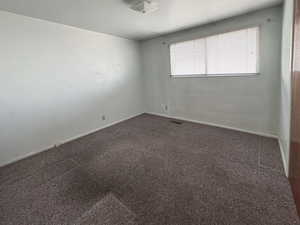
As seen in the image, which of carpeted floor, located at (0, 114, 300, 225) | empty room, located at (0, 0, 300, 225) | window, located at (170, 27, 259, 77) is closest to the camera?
carpeted floor, located at (0, 114, 300, 225)

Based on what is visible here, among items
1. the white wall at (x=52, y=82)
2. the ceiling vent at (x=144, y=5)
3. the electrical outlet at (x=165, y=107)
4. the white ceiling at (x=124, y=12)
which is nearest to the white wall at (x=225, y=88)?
the electrical outlet at (x=165, y=107)

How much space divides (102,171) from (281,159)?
8.12 ft

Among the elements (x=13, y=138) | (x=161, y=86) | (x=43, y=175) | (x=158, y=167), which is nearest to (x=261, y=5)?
A: (x=161, y=86)

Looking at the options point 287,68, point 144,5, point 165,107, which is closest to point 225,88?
point 287,68

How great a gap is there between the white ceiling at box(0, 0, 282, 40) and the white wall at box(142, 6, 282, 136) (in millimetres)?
236

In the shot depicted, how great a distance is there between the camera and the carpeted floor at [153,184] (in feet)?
4.66

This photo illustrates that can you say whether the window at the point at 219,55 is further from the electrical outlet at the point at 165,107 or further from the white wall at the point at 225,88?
the electrical outlet at the point at 165,107

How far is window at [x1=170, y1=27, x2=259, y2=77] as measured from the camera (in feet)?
9.33

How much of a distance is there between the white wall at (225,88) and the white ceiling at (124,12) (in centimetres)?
24

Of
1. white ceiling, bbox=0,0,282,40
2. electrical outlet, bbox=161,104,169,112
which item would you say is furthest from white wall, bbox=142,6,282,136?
white ceiling, bbox=0,0,282,40

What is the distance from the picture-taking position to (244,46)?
2.89 m

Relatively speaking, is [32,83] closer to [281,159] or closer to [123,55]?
[123,55]

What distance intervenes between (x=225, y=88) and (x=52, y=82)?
3.42m

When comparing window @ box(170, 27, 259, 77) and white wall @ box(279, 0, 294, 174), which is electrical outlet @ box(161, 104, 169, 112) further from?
white wall @ box(279, 0, 294, 174)
